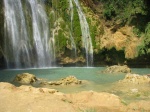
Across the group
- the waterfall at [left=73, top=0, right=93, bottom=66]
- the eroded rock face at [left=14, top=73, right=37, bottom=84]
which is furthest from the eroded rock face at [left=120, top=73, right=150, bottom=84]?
the waterfall at [left=73, top=0, right=93, bottom=66]

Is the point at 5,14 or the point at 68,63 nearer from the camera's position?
the point at 5,14

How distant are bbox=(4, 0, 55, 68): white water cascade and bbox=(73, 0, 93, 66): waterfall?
310 centimetres

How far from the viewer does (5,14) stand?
2431cm

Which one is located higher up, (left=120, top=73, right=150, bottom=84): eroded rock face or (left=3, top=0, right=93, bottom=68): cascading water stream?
(left=3, top=0, right=93, bottom=68): cascading water stream

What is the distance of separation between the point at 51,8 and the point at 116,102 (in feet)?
63.3

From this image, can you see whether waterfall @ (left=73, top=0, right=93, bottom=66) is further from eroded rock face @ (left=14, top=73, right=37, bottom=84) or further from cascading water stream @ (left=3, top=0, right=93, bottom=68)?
eroded rock face @ (left=14, top=73, right=37, bottom=84)


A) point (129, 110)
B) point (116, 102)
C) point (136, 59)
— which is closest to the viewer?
point (129, 110)

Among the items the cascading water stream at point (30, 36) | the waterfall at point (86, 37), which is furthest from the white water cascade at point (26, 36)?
the waterfall at point (86, 37)

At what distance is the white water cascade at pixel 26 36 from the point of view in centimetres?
2406

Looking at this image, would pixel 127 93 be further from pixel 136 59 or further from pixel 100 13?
pixel 100 13

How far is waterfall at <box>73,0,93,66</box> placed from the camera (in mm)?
26312

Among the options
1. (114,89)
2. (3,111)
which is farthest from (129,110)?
(114,89)

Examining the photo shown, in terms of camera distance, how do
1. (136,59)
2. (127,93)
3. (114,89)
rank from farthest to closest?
1. (136,59)
2. (114,89)
3. (127,93)

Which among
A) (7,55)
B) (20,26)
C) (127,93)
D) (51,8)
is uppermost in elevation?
(51,8)
